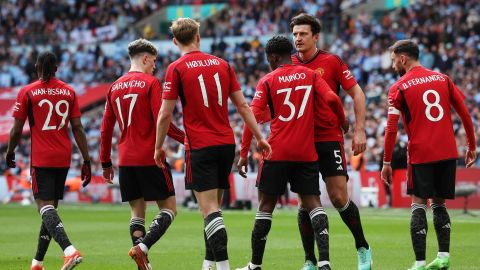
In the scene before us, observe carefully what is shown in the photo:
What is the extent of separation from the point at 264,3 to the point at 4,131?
452 inches

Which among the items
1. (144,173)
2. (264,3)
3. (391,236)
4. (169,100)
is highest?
(264,3)

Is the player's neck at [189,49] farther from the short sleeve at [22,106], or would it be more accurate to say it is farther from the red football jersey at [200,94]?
the short sleeve at [22,106]

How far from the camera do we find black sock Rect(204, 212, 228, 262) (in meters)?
10.2

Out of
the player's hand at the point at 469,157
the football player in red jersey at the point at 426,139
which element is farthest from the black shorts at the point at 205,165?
the player's hand at the point at 469,157

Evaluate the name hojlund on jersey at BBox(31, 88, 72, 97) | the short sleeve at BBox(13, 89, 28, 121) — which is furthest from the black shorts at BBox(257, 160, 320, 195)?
the short sleeve at BBox(13, 89, 28, 121)

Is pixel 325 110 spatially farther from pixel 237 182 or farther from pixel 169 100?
pixel 237 182

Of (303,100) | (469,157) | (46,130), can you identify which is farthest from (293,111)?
(46,130)

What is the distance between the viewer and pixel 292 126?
35.2 feet

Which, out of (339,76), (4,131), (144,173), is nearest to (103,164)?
(144,173)

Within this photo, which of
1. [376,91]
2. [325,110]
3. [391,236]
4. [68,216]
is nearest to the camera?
[325,110]

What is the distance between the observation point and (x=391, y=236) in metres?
17.8

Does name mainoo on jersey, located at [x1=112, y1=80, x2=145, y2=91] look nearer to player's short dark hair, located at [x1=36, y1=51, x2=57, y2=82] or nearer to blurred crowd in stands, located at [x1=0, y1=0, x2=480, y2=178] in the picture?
player's short dark hair, located at [x1=36, y1=51, x2=57, y2=82]

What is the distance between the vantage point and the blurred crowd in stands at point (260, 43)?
3269 cm

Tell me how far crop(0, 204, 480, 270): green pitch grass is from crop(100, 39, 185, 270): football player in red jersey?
160cm
